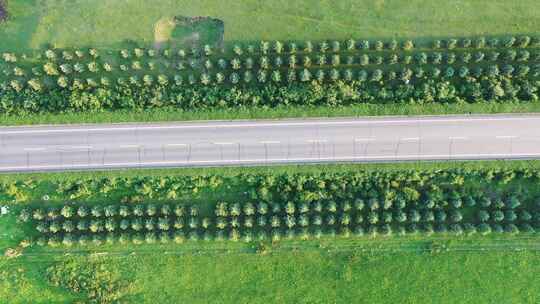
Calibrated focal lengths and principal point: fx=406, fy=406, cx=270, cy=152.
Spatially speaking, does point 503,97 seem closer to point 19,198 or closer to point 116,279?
point 116,279

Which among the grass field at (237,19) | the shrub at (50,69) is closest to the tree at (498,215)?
the grass field at (237,19)

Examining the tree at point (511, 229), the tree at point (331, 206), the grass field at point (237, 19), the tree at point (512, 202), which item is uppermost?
the grass field at point (237, 19)

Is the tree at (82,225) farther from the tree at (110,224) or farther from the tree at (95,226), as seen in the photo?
the tree at (110,224)

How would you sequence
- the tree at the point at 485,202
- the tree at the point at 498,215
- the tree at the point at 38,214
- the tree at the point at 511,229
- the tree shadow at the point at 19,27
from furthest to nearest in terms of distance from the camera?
the tree shadow at the point at 19,27, the tree at the point at 38,214, the tree at the point at 511,229, the tree at the point at 485,202, the tree at the point at 498,215

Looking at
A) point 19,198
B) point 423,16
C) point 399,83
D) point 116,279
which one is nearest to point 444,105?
point 399,83

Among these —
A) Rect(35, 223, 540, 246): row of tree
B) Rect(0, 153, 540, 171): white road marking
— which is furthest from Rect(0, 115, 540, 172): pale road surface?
Rect(35, 223, 540, 246): row of tree

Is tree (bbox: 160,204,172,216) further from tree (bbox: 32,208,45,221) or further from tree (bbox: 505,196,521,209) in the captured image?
tree (bbox: 505,196,521,209)
